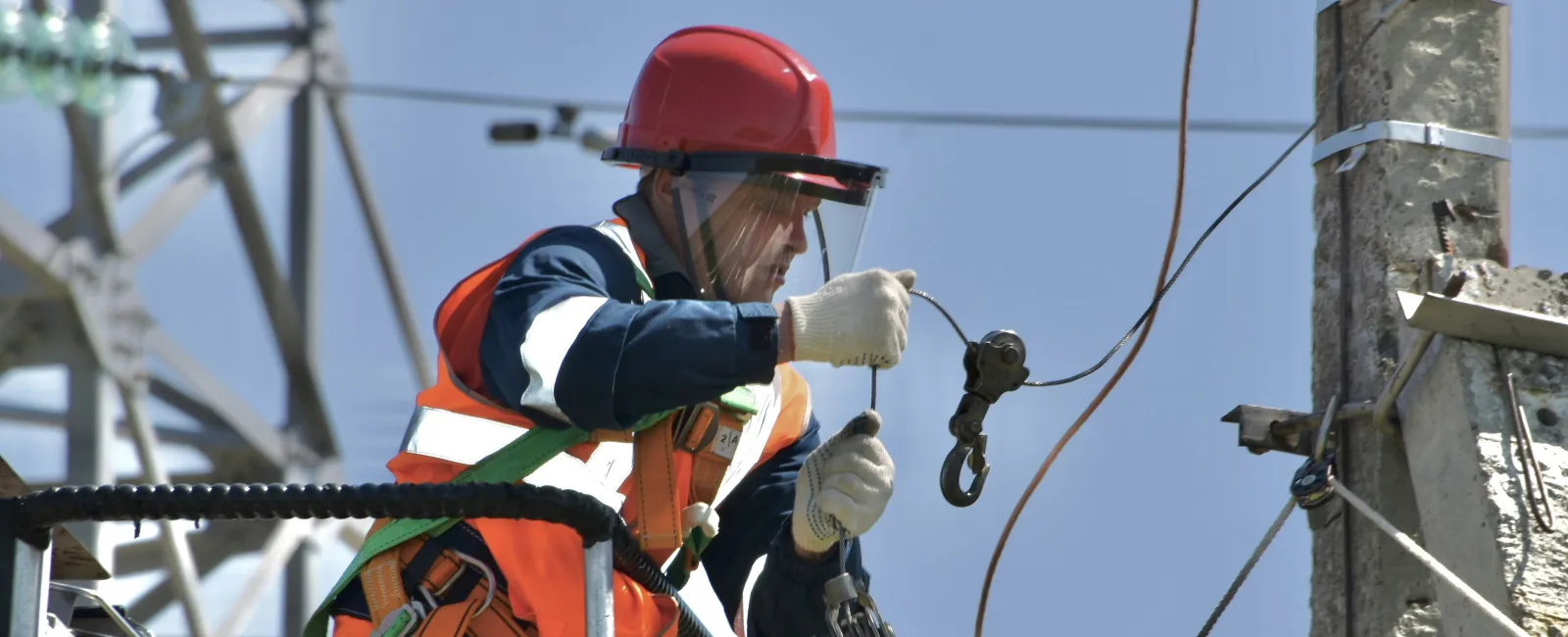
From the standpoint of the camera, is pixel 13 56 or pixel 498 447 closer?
pixel 498 447

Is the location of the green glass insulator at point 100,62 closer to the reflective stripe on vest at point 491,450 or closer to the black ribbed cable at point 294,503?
the reflective stripe on vest at point 491,450

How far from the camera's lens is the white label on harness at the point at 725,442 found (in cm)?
402

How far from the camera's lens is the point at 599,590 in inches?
110

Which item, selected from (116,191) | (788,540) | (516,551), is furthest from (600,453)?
(116,191)

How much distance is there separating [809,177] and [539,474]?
0.87 meters

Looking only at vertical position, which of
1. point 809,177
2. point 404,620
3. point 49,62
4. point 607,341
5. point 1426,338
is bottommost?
point 404,620

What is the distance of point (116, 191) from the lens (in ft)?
37.6

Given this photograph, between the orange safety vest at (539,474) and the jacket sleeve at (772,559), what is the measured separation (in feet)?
1.16

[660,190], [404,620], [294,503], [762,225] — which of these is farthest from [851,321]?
[294,503]

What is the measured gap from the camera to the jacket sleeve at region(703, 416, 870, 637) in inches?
167

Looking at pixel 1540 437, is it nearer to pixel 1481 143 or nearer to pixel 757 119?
pixel 1481 143

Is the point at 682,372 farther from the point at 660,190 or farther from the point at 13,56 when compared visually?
the point at 13,56

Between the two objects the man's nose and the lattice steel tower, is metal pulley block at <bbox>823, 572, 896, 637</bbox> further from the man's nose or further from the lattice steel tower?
the lattice steel tower

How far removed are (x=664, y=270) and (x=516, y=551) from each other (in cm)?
66
